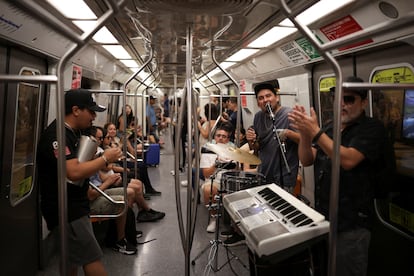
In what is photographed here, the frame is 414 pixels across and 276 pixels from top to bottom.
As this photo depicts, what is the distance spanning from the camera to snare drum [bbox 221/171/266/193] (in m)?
2.77

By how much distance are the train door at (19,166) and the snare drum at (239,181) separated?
1846 millimetres

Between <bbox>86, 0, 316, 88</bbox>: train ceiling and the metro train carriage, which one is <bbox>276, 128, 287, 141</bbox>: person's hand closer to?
the metro train carriage

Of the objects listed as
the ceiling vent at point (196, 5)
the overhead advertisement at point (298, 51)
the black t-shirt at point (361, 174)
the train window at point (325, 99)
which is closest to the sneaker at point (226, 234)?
the train window at point (325, 99)

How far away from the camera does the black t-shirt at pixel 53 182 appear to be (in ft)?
6.77

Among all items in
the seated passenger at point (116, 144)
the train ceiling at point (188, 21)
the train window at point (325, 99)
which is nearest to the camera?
the train ceiling at point (188, 21)

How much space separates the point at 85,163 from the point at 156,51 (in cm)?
165

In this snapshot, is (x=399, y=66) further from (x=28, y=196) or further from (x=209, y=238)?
(x=28, y=196)

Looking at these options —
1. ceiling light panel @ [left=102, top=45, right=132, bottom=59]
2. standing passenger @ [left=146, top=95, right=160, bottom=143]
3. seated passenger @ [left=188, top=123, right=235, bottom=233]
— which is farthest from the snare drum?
standing passenger @ [left=146, top=95, right=160, bottom=143]

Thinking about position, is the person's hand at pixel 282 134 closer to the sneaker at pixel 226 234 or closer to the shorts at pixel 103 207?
the sneaker at pixel 226 234

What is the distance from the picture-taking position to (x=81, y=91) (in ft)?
7.41

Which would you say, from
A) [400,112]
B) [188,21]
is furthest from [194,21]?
[400,112]

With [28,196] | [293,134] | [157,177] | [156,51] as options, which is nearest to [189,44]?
[293,134]

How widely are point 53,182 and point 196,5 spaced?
1.58 metres

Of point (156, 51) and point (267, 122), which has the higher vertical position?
point (156, 51)
